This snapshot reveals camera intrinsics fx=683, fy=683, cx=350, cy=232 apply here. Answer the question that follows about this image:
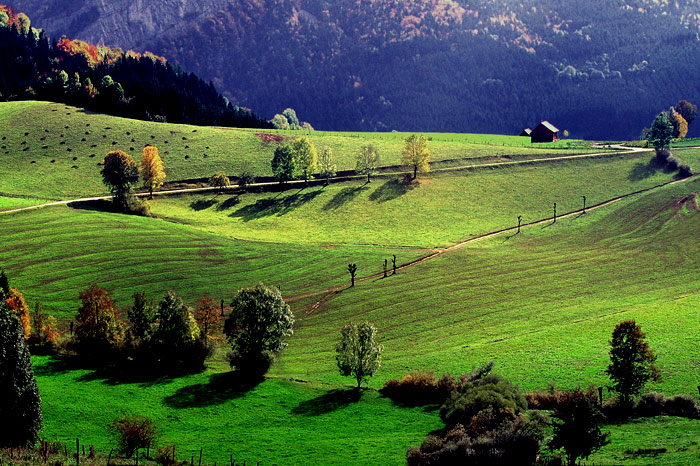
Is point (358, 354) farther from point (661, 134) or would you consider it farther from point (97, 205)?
point (661, 134)

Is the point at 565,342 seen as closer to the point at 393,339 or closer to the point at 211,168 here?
the point at 393,339

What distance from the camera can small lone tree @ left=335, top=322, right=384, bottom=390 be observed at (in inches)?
3187

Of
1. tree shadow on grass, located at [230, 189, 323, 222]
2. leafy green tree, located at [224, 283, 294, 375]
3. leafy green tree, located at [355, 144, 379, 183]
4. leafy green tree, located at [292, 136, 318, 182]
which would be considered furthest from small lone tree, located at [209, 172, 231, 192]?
leafy green tree, located at [224, 283, 294, 375]

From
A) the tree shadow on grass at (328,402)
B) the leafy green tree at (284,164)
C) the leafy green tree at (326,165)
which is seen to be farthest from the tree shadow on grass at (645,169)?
the tree shadow on grass at (328,402)

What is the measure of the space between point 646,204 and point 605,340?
81.6m

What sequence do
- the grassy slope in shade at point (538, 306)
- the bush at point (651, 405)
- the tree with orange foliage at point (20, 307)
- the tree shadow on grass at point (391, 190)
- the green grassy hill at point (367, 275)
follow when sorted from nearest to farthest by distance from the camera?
the bush at point (651, 405), the green grassy hill at point (367, 275), the grassy slope in shade at point (538, 306), the tree with orange foliage at point (20, 307), the tree shadow on grass at point (391, 190)

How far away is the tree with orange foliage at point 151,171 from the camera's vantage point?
155375 millimetres

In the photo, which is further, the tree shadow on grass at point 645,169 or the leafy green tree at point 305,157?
the tree shadow on grass at point 645,169

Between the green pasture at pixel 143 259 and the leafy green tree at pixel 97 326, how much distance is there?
11596 millimetres

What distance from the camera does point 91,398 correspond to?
74188 millimetres

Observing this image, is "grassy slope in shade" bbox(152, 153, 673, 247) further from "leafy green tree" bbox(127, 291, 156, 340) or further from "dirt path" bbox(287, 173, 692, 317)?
"leafy green tree" bbox(127, 291, 156, 340)

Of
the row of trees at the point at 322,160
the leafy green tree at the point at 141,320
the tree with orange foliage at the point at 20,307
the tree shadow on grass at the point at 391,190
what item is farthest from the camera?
the row of trees at the point at 322,160

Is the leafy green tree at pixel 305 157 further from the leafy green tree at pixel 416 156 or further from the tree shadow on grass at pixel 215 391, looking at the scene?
the tree shadow on grass at pixel 215 391

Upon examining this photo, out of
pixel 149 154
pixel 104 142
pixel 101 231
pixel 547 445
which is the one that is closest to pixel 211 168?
pixel 149 154
